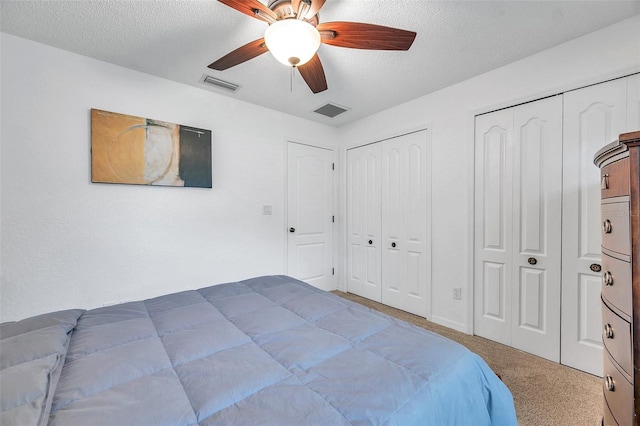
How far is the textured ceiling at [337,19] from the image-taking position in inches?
65.2

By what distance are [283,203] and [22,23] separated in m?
2.52

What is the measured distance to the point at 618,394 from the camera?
1.04 meters

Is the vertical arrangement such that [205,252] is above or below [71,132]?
below

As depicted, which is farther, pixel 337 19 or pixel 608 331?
pixel 337 19

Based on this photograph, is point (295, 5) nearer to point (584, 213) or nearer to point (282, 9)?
point (282, 9)

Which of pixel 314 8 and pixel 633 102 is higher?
pixel 314 8

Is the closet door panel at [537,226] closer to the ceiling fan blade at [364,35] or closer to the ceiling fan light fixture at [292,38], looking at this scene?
the ceiling fan blade at [364,35]

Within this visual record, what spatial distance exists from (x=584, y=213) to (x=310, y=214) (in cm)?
270

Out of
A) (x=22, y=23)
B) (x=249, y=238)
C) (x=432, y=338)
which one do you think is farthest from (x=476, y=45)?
(x=22, y=23)

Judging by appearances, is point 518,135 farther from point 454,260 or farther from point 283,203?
point 283,203

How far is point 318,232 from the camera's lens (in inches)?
146

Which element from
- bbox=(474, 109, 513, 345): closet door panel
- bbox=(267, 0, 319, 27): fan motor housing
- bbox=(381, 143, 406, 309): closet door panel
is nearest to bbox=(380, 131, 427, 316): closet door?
bbox=(381, 143, 406, 309): closet door panel

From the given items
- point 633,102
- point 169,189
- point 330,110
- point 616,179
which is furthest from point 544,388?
point 169,189

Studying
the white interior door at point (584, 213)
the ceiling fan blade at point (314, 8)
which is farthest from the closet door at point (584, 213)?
the ceiling fan blade at point (314, 8)
